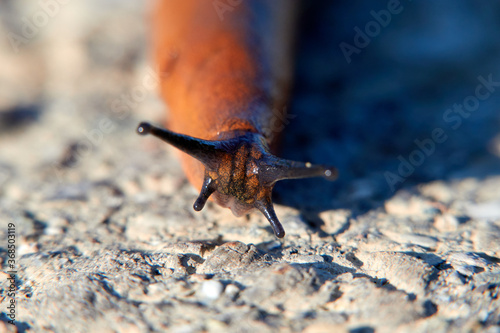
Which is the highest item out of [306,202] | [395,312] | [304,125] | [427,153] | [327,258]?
[304,125]

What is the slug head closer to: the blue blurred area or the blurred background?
the blurred background

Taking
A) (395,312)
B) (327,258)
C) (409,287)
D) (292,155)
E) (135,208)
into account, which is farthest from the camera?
(292,155)

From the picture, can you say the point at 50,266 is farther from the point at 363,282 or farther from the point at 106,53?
the point at 106,53

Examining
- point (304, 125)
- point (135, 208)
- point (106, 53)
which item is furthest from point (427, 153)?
point (106, 53)

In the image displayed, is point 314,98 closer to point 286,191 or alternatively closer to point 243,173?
point 286,191

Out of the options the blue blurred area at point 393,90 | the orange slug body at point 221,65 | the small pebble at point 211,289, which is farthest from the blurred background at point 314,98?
the small pebble at point 211,289

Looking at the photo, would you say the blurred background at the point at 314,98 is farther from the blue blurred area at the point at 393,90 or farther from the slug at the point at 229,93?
the slug at the point at 229,93

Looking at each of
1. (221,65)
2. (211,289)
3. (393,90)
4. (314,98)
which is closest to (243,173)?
(211,289)
